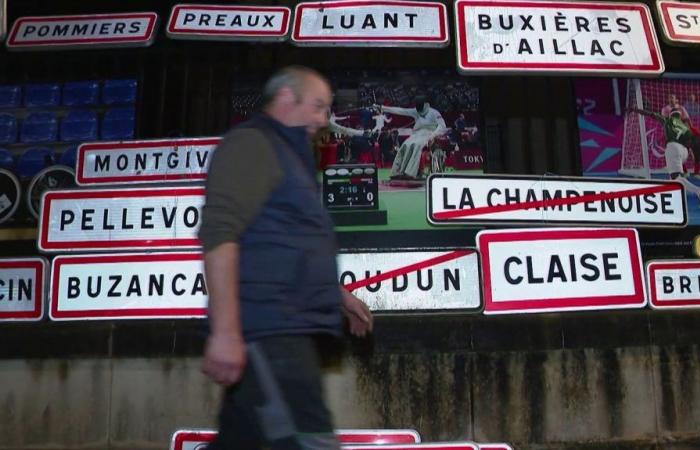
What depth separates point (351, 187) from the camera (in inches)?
224

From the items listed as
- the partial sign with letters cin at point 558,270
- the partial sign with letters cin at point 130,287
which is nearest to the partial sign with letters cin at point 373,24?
the partial sign with letters cin at point 558,270

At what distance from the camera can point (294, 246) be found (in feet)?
5.48

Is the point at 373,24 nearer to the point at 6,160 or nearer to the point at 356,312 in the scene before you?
the point at 356,312

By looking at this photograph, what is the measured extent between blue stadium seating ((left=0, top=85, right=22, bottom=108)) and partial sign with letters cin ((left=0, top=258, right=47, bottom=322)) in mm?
2832

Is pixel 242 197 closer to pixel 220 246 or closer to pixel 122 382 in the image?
pixel 220 246

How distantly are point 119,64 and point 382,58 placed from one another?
8.75 ft

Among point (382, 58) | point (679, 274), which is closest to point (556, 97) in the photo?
point (382, 58)

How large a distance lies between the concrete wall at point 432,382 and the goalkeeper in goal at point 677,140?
201 cm

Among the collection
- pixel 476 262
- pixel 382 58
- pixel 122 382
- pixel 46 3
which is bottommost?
pixel 122 382

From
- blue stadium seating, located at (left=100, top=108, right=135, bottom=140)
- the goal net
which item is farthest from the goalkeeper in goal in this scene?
blue stadium seating, located at (left=100, top=108, right=135, bottom=140)

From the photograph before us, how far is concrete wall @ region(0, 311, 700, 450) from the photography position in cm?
431

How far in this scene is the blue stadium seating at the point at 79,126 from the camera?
19.6 ft

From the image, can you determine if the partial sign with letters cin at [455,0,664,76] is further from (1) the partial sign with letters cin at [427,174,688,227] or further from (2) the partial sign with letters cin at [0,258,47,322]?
(2) the partial sign with letters cin at [0,258,47,322]

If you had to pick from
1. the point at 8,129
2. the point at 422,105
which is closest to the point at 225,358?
the point at 422,105
